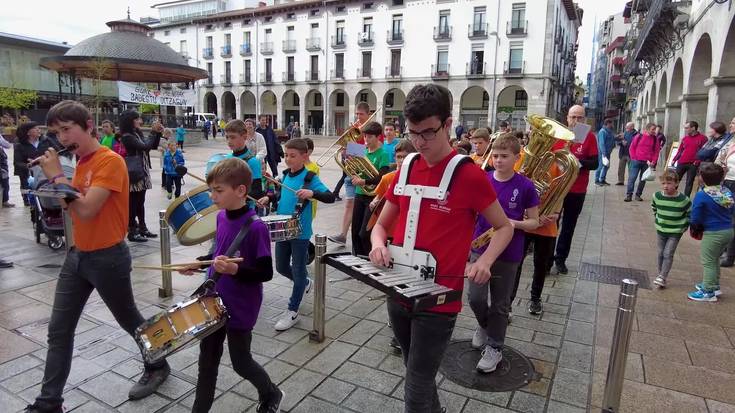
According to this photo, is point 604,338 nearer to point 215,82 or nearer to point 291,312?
point 291,312

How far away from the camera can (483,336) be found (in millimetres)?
3900

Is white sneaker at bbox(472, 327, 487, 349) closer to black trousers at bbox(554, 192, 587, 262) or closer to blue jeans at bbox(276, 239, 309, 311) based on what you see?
blue jeans at bbox(276, 239, 309, 311)

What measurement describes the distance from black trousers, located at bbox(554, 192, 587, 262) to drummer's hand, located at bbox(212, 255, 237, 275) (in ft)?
15.4

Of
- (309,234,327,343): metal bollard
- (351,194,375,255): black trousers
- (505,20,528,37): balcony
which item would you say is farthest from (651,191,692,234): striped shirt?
(505,20,528,37): balcony

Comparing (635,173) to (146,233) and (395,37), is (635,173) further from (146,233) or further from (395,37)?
(395,37)

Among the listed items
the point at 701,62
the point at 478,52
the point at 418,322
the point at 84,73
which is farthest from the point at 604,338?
the point at 478,52

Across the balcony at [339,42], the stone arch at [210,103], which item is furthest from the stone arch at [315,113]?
the stone arch at [210,103]

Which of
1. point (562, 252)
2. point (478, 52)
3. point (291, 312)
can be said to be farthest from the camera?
Answer: point (478, 52)

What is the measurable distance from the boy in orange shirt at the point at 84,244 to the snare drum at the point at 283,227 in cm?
110

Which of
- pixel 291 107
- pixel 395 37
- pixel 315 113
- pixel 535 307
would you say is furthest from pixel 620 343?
pixel 291 107

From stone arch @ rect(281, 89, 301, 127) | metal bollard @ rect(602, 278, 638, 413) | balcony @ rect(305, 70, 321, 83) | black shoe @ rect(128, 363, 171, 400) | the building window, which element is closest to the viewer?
metal bollard @ rect(602, 278, 638, 413)

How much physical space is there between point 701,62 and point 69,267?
16.4m

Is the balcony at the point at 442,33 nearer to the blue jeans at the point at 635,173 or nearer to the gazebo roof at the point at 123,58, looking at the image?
the gazebo roof at the point at 123,58

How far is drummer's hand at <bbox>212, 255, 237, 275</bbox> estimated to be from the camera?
237 centimetres
